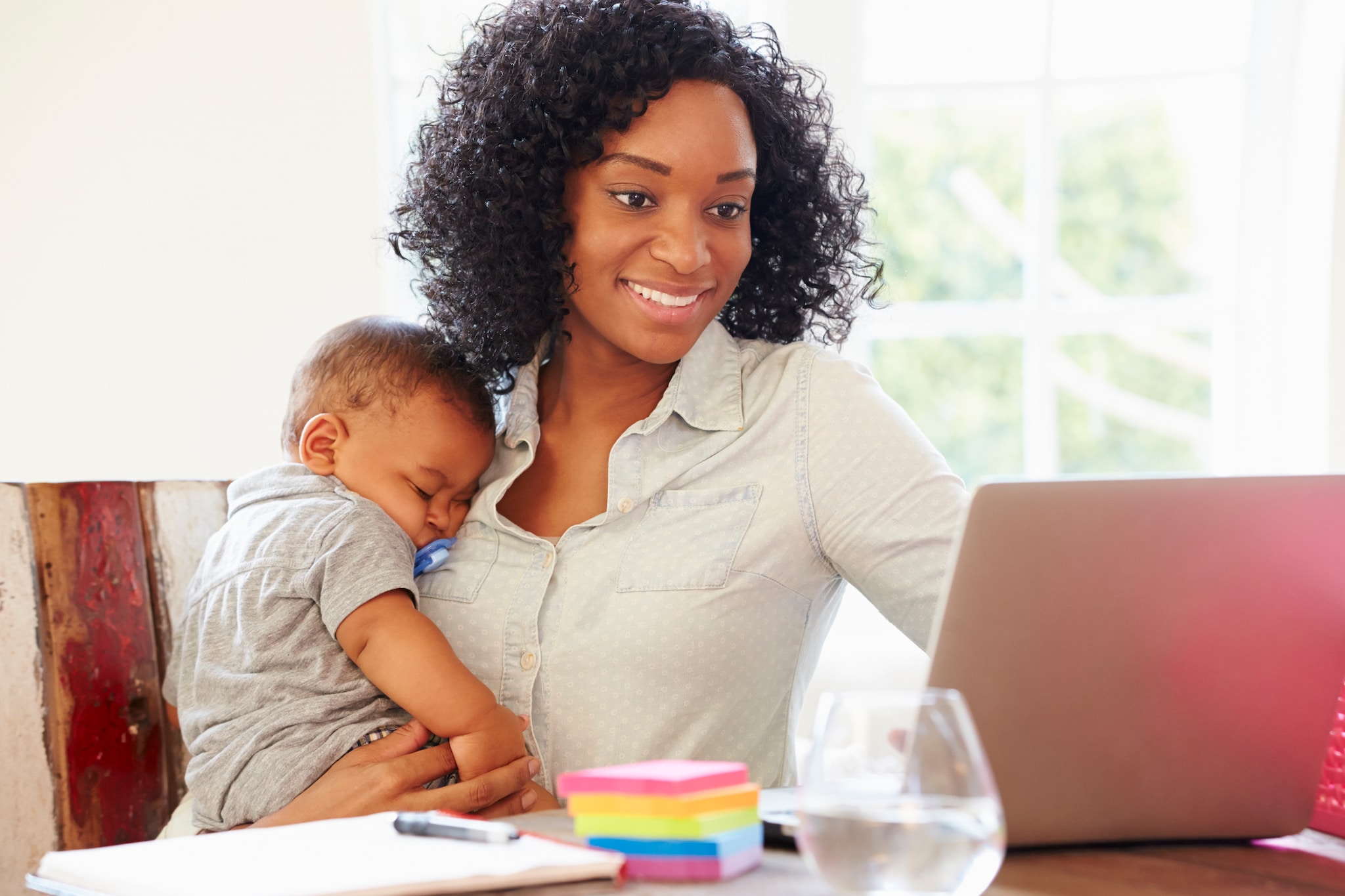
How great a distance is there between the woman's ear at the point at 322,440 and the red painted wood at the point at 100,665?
10.8 inches

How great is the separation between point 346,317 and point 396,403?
1.43 m

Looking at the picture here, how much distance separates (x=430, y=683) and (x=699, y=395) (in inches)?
20.5

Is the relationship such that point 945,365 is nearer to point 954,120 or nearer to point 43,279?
point 954,120

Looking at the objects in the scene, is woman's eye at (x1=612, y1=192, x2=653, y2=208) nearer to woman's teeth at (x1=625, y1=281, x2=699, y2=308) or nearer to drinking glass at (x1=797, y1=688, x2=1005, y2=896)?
woman's teeth at (x1=625, y1=281, x2=699, y2=308)

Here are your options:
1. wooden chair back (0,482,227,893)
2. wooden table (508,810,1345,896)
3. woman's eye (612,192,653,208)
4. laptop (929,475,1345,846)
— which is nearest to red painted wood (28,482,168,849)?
wooden chair back (0,482,227,893)

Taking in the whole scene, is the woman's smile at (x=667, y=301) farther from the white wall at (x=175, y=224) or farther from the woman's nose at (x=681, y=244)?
the white wall at (x=175, y=224)

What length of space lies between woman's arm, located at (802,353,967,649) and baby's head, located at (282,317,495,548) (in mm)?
461

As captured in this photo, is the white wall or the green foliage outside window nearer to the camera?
the white wall

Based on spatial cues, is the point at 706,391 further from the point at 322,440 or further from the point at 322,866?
the point at 322,866

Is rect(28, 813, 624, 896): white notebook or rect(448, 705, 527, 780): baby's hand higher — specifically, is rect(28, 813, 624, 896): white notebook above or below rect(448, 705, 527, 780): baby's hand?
above

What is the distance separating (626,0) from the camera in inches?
62.2

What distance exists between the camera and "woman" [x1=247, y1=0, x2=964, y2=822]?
4.61 ft

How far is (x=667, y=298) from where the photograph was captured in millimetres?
1522

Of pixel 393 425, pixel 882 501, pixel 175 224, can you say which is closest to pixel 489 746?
pixel 393 425
